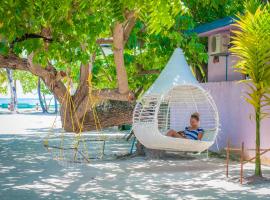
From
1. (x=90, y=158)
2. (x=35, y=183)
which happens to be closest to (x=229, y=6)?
(x=90, y=158)

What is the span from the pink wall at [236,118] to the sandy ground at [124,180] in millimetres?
869

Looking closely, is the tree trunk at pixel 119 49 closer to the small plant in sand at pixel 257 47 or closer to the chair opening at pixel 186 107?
the small plant in sand at pixel 257 47

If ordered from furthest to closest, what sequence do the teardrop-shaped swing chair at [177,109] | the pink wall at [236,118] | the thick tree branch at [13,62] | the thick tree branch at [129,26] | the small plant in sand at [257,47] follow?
the pink wall at [236,118] < the teardrop-shaped swing chair at [177,109] < the thick tree branch at [129,26] < the thick tree branch at [13,62] < the small plant in sand at [257,47]

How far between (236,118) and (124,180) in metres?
5.41

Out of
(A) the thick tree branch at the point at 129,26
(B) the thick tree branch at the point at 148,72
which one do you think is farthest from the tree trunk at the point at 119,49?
(B) the thick tree branch at the point at 148,72

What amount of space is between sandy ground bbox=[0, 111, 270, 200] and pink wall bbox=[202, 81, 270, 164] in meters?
0.87

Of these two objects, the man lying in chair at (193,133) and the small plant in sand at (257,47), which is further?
the man lying in chair at (193,133)

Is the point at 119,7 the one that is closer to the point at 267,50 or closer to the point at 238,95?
the point at 267,50

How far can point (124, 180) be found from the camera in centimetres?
1105

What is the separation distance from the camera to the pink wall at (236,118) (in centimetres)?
1415

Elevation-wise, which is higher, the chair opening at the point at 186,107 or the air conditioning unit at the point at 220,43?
the air conditioning unit at the point at 220,43

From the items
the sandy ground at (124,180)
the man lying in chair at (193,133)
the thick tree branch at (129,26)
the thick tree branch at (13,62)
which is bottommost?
the sandy ground at (124,180)

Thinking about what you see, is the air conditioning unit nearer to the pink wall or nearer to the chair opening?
the pink wall

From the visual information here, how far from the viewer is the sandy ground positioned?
9297mm
